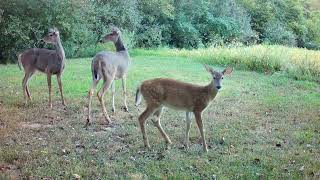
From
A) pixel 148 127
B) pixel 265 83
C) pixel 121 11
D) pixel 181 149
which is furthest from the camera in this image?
pixel 121 11

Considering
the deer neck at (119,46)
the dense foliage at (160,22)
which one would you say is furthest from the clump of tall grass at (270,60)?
the deer neck at (119,46)

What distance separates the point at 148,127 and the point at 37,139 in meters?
1.78

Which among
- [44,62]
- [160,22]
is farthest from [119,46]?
[160,22]

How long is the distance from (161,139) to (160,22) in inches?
888

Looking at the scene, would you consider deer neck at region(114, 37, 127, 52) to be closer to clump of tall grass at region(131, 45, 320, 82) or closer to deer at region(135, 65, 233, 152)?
deer at region(135, 65, 233, 152)

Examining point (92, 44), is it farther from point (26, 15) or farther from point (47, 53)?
point (47, 53)

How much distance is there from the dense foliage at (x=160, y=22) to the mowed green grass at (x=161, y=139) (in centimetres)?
743

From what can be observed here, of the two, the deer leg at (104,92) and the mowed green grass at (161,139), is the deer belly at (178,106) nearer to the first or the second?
the mowed green grass at (161,139)

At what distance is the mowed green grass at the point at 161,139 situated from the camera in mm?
5891

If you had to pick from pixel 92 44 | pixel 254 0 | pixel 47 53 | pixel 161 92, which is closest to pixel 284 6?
pixel 254 0

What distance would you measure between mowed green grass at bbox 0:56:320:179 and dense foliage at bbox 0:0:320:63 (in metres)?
7.43

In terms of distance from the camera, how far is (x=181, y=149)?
22.5ft

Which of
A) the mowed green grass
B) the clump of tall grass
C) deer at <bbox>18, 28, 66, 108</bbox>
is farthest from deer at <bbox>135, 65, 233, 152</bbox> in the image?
the clump of tall grass

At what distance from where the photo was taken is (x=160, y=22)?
29.4 meters
